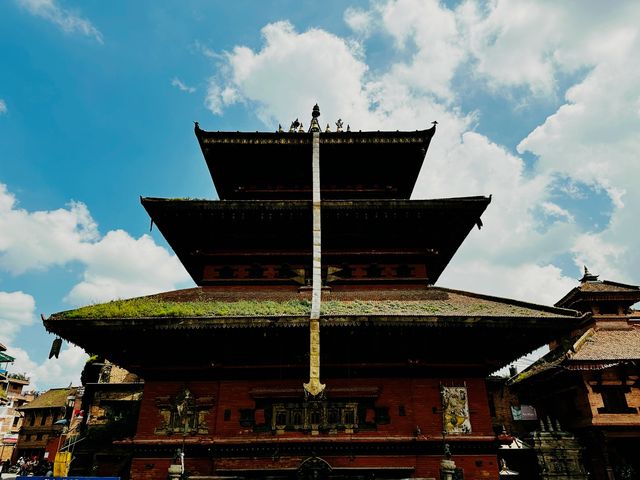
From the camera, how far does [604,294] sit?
2883cm

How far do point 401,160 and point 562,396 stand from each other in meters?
20.8

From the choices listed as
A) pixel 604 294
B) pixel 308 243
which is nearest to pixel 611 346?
pixel 604 294

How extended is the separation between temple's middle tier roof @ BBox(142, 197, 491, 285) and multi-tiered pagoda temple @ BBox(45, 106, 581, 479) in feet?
0.21

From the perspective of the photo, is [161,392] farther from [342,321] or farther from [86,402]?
[86,402]

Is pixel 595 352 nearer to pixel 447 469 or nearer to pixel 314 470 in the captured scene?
pixel 447 469

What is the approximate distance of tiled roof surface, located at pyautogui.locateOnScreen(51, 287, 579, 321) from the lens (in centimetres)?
1033


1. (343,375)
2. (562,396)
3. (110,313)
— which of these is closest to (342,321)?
(343,375)

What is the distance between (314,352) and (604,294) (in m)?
27.8

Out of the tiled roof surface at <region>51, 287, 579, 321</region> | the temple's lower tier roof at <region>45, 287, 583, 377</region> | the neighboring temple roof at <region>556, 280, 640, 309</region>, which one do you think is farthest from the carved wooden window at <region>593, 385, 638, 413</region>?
the tiled roof surface at <region>51, 287, 579, 321</region>

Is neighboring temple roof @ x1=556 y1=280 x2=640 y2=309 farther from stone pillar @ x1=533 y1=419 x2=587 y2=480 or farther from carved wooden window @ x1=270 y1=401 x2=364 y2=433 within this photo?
carved wooden window @ x1=270 y1=401 x2=364 y2=433

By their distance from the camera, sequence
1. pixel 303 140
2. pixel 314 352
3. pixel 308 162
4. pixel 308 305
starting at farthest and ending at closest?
pixel 308 162 → pixel 303 140 → pixel 308 305 → pixel 314 352

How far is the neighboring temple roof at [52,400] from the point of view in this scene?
184ft

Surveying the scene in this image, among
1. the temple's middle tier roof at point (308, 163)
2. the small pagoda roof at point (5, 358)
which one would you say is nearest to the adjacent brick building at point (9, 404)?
the small pagoda roof at point (5, 358)

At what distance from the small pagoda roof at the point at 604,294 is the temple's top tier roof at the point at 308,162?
68.8 ft
